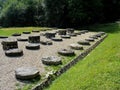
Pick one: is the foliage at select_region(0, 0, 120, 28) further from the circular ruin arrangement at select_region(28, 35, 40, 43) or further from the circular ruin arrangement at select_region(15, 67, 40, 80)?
the circular ruin arrangement at select_region(15, 67, 40, 80)

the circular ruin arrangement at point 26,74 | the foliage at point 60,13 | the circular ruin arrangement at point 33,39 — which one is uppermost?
the foliage at point 60,13

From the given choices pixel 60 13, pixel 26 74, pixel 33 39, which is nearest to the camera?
pixel 26 74

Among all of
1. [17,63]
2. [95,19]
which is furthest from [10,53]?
[95,19]

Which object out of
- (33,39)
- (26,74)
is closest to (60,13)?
(33,39)

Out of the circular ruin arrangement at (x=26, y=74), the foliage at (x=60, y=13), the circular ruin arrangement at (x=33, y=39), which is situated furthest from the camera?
the foliage at (x=60, y=13)

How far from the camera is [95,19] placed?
42.9m

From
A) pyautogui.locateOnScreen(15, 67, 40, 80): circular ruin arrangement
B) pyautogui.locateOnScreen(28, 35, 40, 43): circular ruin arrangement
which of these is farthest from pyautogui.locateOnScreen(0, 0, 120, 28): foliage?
pyautogui.locateOnScreen(15, 67, 40, 80): circular ruin arrangement

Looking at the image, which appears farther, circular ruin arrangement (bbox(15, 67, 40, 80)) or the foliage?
the foliage

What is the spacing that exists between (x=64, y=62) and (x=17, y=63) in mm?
2427

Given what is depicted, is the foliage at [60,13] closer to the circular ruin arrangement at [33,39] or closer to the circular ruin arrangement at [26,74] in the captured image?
the circular ruin arrangement at [33,39]

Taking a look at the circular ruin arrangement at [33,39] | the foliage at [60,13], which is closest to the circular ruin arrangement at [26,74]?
the circular ruin arrangement at [33,39]

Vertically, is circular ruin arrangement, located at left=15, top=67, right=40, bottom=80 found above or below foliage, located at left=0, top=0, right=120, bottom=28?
below

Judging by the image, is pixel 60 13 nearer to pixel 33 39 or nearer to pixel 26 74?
pixel 33 39

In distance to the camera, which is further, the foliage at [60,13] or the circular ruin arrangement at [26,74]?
the foliage at [60,13]
